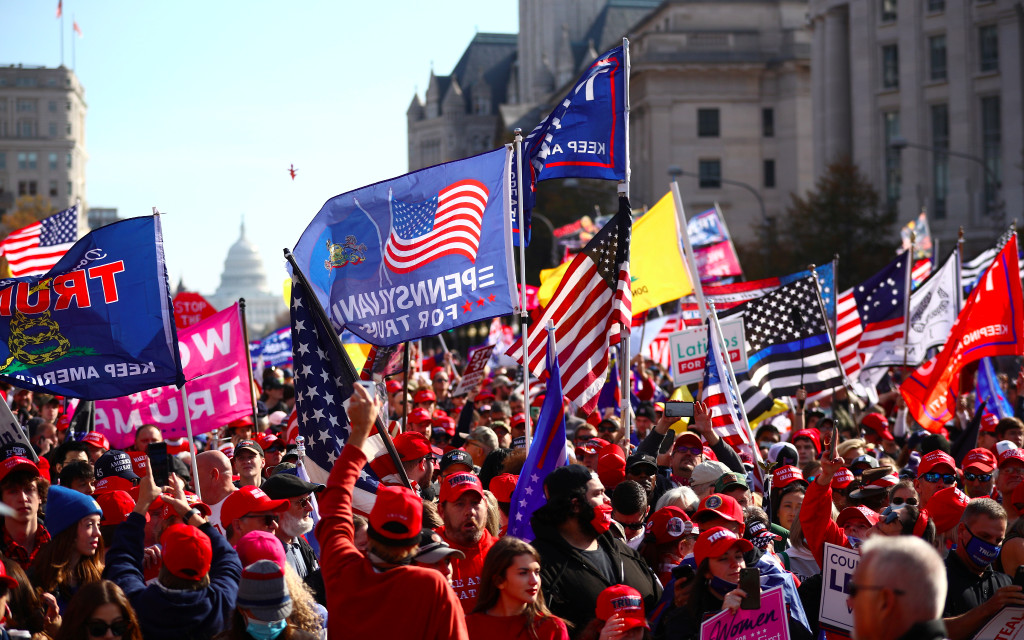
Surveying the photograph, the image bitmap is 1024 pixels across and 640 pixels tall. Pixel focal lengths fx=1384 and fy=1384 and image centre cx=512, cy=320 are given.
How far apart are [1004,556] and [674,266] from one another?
26.8ft

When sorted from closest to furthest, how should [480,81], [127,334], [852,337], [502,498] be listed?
[502,498] → [127,334] → [852,337] → [480,81]

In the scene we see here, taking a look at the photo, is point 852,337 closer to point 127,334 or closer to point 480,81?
point 127,334

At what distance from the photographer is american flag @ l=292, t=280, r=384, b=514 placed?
7.52 metres

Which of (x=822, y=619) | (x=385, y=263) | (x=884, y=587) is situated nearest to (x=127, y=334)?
(x=385, y=263)

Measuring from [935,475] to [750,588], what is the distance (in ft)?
12.6

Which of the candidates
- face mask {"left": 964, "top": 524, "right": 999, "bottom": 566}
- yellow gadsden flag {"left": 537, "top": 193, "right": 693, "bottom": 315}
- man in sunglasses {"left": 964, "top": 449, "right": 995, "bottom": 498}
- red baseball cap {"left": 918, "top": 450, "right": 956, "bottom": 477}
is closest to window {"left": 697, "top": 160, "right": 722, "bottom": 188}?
yellow gadsden flag {"left": 537, "top": 193, "right": 693, "bottom": 315}

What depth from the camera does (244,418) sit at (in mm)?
12484

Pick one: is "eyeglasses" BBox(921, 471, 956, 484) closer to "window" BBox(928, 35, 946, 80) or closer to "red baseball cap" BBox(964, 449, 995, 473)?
"red baseball cap" BBox(964, 449, 995, 473)

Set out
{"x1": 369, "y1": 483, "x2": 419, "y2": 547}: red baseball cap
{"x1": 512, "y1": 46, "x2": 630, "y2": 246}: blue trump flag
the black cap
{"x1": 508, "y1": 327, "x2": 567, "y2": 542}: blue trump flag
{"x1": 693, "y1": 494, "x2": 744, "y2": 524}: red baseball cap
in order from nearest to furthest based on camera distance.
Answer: {"x1": 369, "y1": 483, "x2": 419, "y2": 547}: red baseball cap < {"x1": 693, "y1": 494, "x2": 744, "y2": 524}: red baseball cap < the black cap < {"x1": 508, "y1": 327, "x2": 567, "y2": 542}: blue trump flag < {"x1": 512, "y1": 46, "x2": 630, "y2": 246}: blue trump flag

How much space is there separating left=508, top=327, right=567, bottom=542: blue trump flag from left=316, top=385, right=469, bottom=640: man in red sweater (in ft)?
5.54

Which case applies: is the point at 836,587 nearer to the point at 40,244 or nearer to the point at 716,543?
the point at 716,543

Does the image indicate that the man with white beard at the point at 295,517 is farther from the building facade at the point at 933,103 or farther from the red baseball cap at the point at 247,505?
the building facade at the point at 933,103

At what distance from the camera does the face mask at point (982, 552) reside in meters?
6.74

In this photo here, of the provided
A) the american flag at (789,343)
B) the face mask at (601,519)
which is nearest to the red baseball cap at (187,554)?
the face mask at (601,519)
